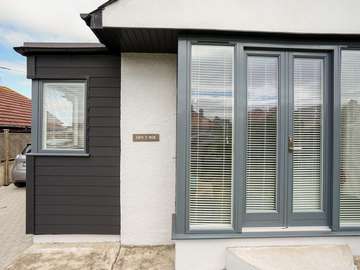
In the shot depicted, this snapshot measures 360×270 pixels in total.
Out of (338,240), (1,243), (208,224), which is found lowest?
(1,243)

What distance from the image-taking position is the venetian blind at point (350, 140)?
10.9 ft

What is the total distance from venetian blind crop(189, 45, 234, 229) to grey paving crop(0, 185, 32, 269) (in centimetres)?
261

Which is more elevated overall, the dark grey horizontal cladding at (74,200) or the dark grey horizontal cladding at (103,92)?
the dark grey horizontal cladding at (103,92)

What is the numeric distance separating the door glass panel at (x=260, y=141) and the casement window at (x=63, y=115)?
240cm

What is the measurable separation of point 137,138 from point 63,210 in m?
1.52

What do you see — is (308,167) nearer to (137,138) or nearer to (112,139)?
(137,138)

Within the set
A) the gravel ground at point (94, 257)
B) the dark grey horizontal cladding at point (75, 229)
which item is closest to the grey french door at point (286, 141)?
the gravel ground at point (94, 257)

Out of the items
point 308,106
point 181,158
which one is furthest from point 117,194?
point 308,106

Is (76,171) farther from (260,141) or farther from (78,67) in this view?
(260,141)

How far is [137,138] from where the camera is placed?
4012mm

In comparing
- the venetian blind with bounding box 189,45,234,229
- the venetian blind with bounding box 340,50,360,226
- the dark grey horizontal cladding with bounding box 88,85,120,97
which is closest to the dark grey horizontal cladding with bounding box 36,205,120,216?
the venetian blind with bounding box 189,45,234,229

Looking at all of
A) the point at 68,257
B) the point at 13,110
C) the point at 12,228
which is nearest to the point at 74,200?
the point at 68,257

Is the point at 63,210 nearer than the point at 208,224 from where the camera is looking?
No

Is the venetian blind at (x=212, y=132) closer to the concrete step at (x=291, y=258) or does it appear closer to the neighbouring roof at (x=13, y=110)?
the concrete step at (x=291, y=258)
